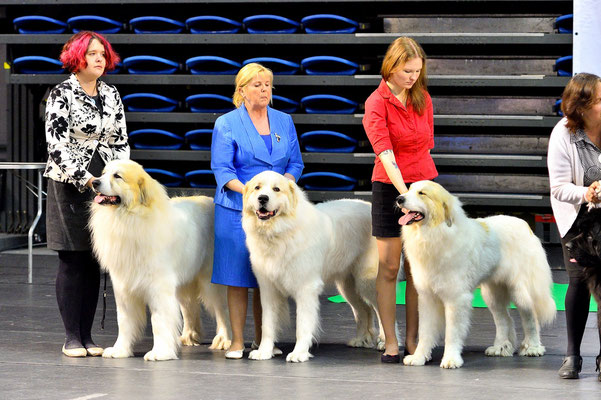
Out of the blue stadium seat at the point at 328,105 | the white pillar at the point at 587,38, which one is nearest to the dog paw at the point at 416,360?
the white pillar at the point at 587,38

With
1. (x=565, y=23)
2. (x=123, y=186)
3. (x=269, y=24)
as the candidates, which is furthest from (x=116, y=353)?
(x=565, y=23)

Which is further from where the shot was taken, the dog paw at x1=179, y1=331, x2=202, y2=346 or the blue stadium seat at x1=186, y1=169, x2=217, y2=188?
the blue stadium seat at x1=186, y1=169, x2=217, y2=188

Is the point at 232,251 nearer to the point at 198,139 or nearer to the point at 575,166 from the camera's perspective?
the point at 575,166

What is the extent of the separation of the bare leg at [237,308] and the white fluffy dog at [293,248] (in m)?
0.19

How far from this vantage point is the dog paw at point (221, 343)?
18.0ft

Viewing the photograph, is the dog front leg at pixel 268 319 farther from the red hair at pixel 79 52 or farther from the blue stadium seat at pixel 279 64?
the blue stadium seat at pixel 279 64

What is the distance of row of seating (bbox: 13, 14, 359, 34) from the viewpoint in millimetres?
8398

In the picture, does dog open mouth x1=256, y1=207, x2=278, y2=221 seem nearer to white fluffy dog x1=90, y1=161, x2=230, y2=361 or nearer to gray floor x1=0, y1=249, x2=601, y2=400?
white fluffy dog x1=90, y1=161, x2=230, y2=361

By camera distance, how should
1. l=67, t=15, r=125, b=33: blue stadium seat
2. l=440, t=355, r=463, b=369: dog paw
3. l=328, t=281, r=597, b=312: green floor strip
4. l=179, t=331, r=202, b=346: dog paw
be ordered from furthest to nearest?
l=67, t=15, r=125, b=33: blue stadium seat < l=328, t=281, r=597, b=312: green floor strip < l=179, t=331, r=202, b=346: dog paw < l=440, t=355, r=463, b=369: dog paw

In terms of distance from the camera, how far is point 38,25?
888 cm

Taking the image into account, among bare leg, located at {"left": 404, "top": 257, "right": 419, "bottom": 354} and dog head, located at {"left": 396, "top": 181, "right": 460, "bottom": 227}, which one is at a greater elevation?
dog head, located at {"left": 396, "top": 181, "right": 460, "bottom": 227}

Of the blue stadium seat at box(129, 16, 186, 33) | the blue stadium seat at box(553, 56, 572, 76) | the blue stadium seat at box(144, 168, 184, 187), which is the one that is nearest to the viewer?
the blue stadium seat at box(553, 56, 572, 76)

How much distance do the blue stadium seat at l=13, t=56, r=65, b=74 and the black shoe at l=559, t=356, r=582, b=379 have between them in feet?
19.1

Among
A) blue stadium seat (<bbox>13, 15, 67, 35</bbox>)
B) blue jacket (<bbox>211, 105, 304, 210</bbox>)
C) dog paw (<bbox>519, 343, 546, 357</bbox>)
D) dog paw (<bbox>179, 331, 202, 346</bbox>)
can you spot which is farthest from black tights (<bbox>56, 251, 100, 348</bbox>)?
blue stadium seat (<bbox>13, 15, 67, 35</bbox>)
